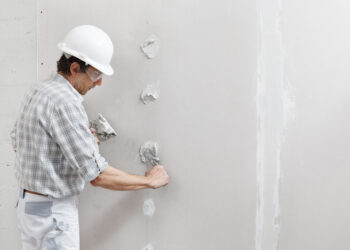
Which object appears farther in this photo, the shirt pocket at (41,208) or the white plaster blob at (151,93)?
the white plaster blob at (151,93)

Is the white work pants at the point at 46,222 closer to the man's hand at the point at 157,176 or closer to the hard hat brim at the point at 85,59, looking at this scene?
the man's hand at the point at 157,176

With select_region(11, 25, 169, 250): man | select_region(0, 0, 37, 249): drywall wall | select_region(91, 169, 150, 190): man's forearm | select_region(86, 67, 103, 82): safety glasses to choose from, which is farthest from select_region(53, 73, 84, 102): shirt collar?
select_region(0, 0, 37, 249): drywall wall

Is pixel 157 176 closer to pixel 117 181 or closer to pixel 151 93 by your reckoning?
pixel 117 181

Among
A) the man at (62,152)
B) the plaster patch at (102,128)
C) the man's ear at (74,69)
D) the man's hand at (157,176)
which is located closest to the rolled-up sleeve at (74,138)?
the man at (62,152)

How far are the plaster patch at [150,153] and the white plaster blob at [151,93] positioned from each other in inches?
8.5

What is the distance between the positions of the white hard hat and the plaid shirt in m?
0.15

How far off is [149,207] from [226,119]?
0.59 meters

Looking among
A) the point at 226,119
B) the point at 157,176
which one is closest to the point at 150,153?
the point at 157,176

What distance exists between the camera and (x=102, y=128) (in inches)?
70.7

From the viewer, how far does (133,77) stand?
176 cm

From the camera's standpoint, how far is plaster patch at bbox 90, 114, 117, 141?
70.5 inches

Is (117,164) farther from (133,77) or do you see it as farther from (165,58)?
(165,58)

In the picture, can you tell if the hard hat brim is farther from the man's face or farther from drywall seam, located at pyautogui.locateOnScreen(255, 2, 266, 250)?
drywall seam, located at pyautogui.locateOnScreen(255, 2, 266, 250)

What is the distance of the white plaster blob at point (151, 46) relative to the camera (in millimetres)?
1716
